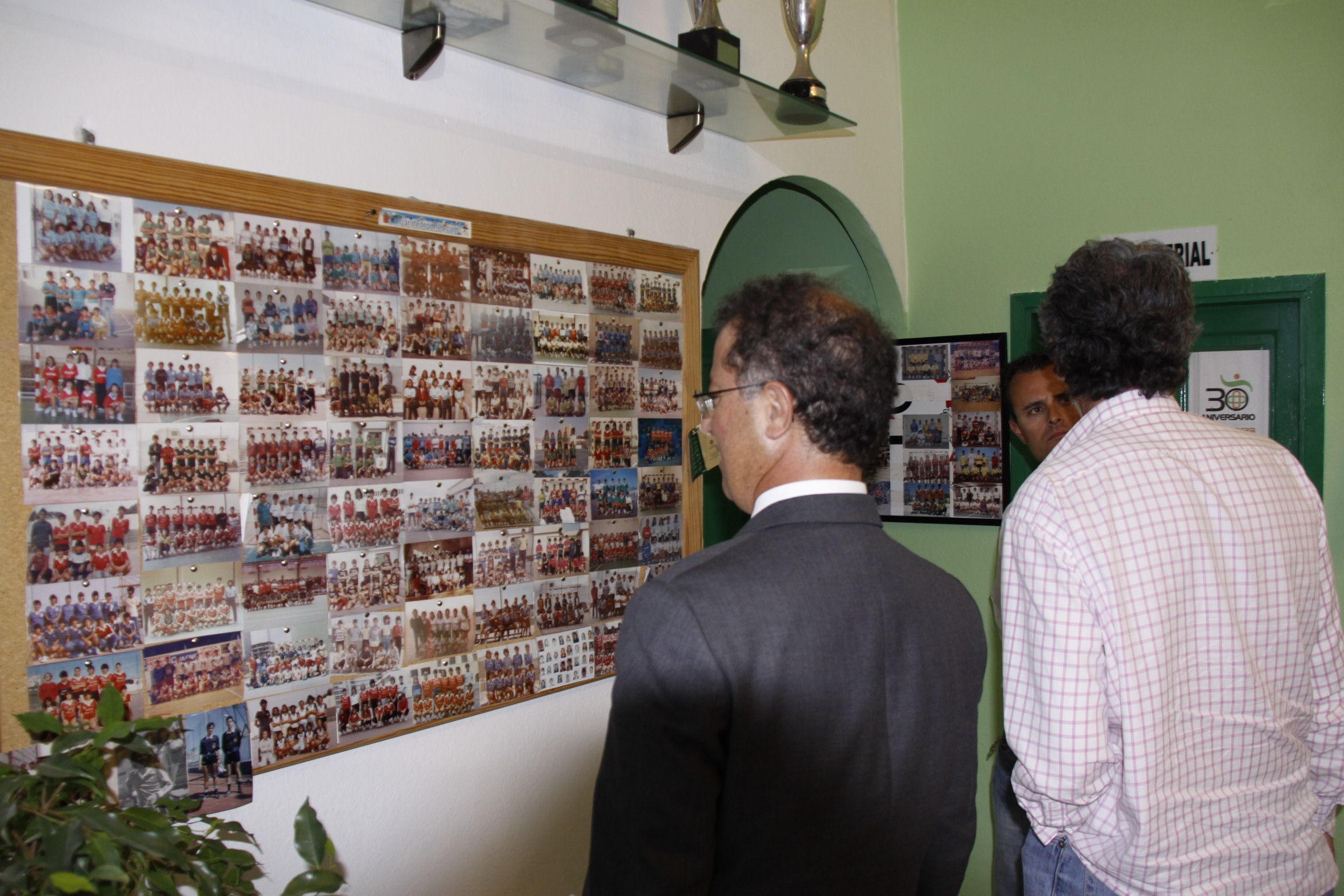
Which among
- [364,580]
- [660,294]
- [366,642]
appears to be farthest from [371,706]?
[660,294]

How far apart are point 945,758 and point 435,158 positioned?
4.36 feet

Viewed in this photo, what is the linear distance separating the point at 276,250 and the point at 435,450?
437mm

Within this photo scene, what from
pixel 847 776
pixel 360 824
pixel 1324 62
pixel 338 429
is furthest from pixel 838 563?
pixel 1324 62

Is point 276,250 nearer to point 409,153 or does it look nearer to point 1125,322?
point 409,153

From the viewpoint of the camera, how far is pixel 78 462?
1260 millimetres

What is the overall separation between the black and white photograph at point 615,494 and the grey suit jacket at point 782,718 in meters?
0.93

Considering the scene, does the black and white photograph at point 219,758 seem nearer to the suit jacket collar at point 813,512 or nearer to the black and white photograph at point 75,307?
the black and white photograph at point 75,307

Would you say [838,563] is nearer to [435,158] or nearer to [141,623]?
[141,623]

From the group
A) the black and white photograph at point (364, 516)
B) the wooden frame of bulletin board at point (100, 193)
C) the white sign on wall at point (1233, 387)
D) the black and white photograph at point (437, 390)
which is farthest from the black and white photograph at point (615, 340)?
the white sign on wall at point (1233, 387)

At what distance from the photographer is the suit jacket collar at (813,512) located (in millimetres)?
1080

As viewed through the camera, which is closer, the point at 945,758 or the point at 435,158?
the point at 945,758

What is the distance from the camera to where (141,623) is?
51.6 inches

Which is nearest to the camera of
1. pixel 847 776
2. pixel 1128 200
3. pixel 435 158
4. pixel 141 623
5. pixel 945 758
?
pixel 847 776

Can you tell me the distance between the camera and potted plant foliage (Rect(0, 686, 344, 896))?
85 centimetres
